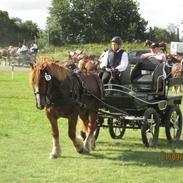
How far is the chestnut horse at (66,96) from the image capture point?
8.73 meters

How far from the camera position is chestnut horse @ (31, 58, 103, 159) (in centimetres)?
873

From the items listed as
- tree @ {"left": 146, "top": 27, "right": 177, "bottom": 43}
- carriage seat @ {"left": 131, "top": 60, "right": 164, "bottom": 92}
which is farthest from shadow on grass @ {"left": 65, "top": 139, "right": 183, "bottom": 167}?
tree @ {"left": 146, "top": 27, "right": 177, "bottom": 43}

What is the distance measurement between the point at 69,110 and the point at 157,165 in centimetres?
168

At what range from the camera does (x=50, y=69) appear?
8.92 metres

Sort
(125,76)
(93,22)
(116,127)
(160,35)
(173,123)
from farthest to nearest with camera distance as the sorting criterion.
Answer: (160,35) < (93,22) < (173,123) < (125,76) < (116,127)

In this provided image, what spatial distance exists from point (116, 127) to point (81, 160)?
6.68 feet

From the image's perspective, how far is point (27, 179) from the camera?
7797 mm

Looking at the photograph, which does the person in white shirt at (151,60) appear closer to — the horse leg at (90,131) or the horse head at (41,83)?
the horse leg at (90,131)

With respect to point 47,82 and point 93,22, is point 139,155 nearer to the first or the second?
point 47,82

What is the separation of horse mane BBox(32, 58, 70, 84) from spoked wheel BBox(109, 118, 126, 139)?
205 centimetres

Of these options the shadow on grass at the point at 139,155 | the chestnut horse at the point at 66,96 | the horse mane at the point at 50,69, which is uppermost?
the horse mane at the point at 50,69
